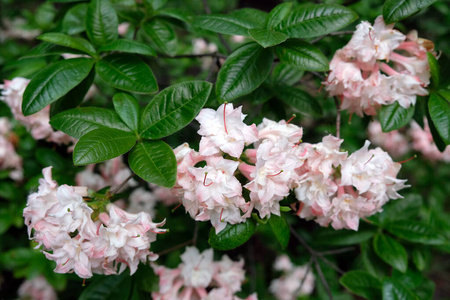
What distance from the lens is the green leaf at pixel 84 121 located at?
93 centimetres

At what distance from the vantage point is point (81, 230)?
824mm

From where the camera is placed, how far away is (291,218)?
2.14 meters

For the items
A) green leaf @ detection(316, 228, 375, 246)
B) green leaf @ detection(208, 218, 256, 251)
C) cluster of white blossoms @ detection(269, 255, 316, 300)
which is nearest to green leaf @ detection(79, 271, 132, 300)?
green leaf @ detection(208, 218, 256, 251)

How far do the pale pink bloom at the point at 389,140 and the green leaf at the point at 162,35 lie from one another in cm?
194

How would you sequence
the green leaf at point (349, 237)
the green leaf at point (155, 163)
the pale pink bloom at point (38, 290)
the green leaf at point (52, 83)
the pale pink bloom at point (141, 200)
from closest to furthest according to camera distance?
the green leaf at point (155, 163) < the green leaf at point (52, 83) < the green leaf at point (349, 237) < the pale pink bloom at point (141, 200) < the pale pink bloom at point (38, 290)

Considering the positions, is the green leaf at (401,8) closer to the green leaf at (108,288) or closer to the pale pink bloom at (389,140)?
the green leaf at (108,288)

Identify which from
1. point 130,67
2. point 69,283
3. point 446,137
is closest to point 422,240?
point 446,137

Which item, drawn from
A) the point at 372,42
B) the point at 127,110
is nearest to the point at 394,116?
the point at 372,42

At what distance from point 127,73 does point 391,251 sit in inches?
44.5

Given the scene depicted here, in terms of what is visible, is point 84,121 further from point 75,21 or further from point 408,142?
point 408,142

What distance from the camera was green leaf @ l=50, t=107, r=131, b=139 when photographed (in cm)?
93

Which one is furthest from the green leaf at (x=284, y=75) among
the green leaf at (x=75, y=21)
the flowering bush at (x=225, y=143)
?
the green leaf at (x=75, y=21)

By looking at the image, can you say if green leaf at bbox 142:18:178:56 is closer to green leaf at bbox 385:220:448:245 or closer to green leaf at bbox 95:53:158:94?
green leaf at bbox 95:53:158:94

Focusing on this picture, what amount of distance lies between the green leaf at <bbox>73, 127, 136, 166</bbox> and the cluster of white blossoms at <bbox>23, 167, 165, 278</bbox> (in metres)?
0.10
